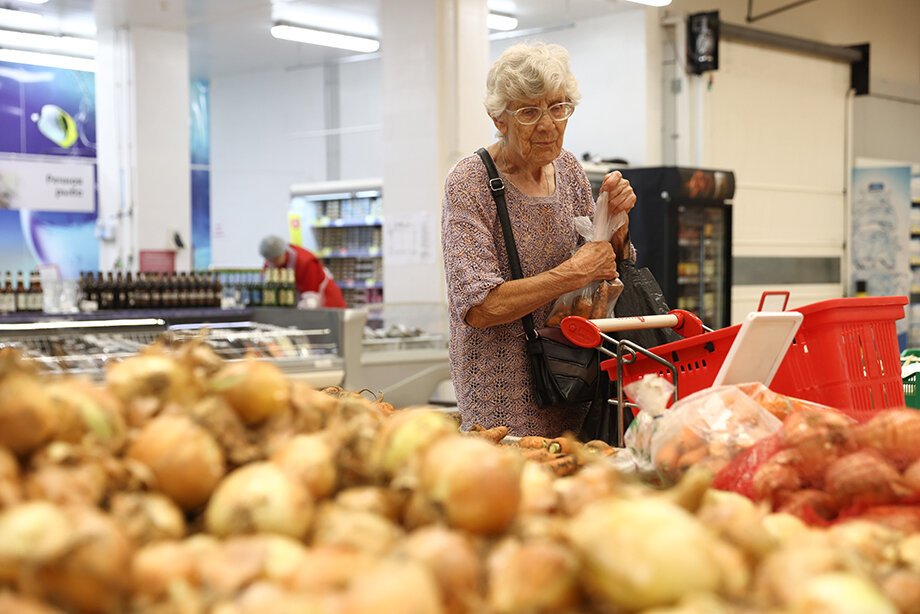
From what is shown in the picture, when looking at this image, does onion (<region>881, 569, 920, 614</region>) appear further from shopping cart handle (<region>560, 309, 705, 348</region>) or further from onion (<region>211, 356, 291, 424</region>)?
shopping cart handle (<region>560, 309, 705, 348</region>)

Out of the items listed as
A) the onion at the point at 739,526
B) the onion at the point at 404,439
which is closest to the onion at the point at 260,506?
the onion at the point at 404,439

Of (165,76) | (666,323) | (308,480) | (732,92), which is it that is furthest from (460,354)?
(732,92)

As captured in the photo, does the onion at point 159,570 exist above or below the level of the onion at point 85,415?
below

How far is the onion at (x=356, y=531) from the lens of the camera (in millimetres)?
934

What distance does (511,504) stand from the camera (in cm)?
97

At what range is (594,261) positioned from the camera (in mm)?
2500

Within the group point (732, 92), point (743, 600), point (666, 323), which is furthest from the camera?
point (732, 92)

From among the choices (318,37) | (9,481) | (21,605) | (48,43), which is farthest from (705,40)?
(21,605)

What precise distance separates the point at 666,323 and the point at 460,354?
23.3 inches

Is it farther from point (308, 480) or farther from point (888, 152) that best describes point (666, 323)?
point (888, 152)

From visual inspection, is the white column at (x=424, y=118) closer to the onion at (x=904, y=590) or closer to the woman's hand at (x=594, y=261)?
the woman's hand at (x=594, y=261)

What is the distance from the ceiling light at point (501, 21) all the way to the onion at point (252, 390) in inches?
372

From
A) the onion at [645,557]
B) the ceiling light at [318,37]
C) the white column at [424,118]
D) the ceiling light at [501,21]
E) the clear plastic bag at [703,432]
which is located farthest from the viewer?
the ceiling light at [501,21]

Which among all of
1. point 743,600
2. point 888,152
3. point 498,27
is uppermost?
point 498,27
